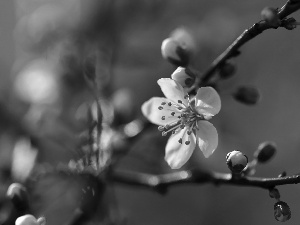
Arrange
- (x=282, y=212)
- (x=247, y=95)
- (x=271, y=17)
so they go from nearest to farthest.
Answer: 1. (x=271, y=17)
2. (x=282, y=212)
3. (x=247, y=95)

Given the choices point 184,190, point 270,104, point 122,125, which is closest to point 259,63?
point 270,104

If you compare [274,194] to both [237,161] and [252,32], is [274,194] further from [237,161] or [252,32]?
[252,32]

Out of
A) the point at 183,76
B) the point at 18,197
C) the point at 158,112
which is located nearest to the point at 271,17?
the point at 183,76

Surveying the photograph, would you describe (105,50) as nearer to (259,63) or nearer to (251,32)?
(259,63)

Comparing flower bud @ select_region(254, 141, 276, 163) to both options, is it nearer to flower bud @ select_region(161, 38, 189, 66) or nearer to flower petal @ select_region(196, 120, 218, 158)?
flower petal @ select_region(196, 120, 218, 158)

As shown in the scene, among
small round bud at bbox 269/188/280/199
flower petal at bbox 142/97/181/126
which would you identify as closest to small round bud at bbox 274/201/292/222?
small round bud at bbox 269/188/280/199
